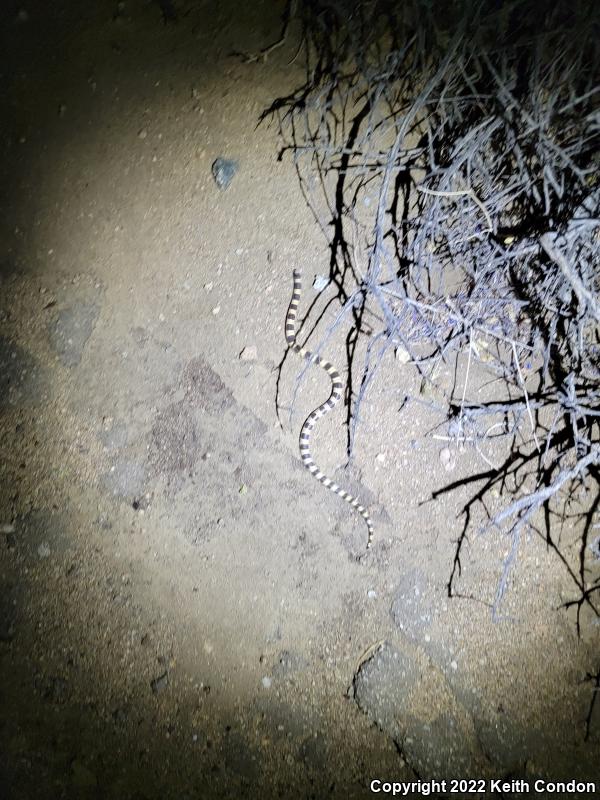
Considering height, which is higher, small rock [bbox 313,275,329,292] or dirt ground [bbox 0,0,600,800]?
small rock [bbox 313,275,329,292]

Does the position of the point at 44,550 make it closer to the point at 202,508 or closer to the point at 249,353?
the point at 202,508

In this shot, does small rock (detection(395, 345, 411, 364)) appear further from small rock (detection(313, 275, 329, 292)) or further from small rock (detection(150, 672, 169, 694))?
small rock (detection(150, 672, 169, 694))

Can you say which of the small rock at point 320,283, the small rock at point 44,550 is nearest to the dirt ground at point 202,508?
the small rock at point 44,550

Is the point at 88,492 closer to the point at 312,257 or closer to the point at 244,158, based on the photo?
the point at 312,257

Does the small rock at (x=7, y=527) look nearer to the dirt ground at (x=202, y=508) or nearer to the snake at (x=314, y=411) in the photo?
the dirt ground at (x=202, y=508)

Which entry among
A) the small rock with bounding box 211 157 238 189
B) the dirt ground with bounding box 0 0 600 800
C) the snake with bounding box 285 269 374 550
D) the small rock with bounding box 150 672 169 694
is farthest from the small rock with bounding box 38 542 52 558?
the small rock with bounding box 211 157 238 189
